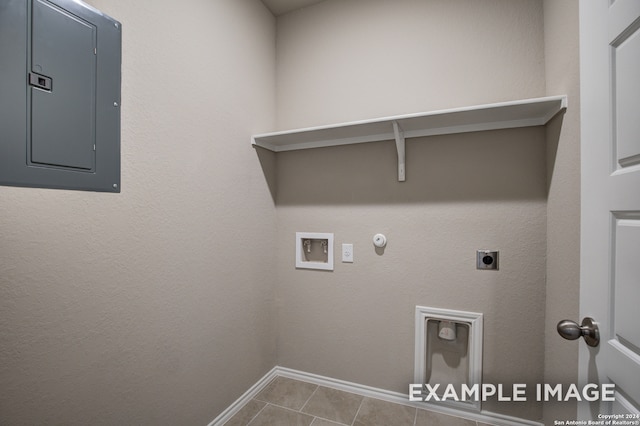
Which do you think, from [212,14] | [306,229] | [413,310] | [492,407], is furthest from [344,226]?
[212,14]

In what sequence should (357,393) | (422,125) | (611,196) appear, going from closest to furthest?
1. (611,196)
2. (422,125)
3. (357,393)

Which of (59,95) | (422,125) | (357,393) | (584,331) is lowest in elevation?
(357,393)

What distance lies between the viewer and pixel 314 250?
2.01 m

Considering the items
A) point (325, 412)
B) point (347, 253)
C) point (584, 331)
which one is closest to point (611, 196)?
point (584, 331)

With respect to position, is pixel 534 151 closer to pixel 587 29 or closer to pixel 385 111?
pixel 587 29

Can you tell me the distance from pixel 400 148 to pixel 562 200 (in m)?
0.83

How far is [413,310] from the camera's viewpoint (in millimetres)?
1692

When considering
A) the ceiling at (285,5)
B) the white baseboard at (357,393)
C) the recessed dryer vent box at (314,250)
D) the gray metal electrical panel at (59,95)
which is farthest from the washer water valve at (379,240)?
the ceiling at (285,5)

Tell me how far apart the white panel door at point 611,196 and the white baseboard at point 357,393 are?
0.90m

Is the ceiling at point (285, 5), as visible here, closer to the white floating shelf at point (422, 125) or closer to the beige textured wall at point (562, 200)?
the white floating shelf at point (422, 125)

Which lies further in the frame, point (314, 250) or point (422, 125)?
point (314, 250)

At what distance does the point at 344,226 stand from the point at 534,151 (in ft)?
3.85

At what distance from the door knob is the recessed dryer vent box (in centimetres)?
128

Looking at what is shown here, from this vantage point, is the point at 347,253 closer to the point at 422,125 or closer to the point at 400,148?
the point at 400,148
